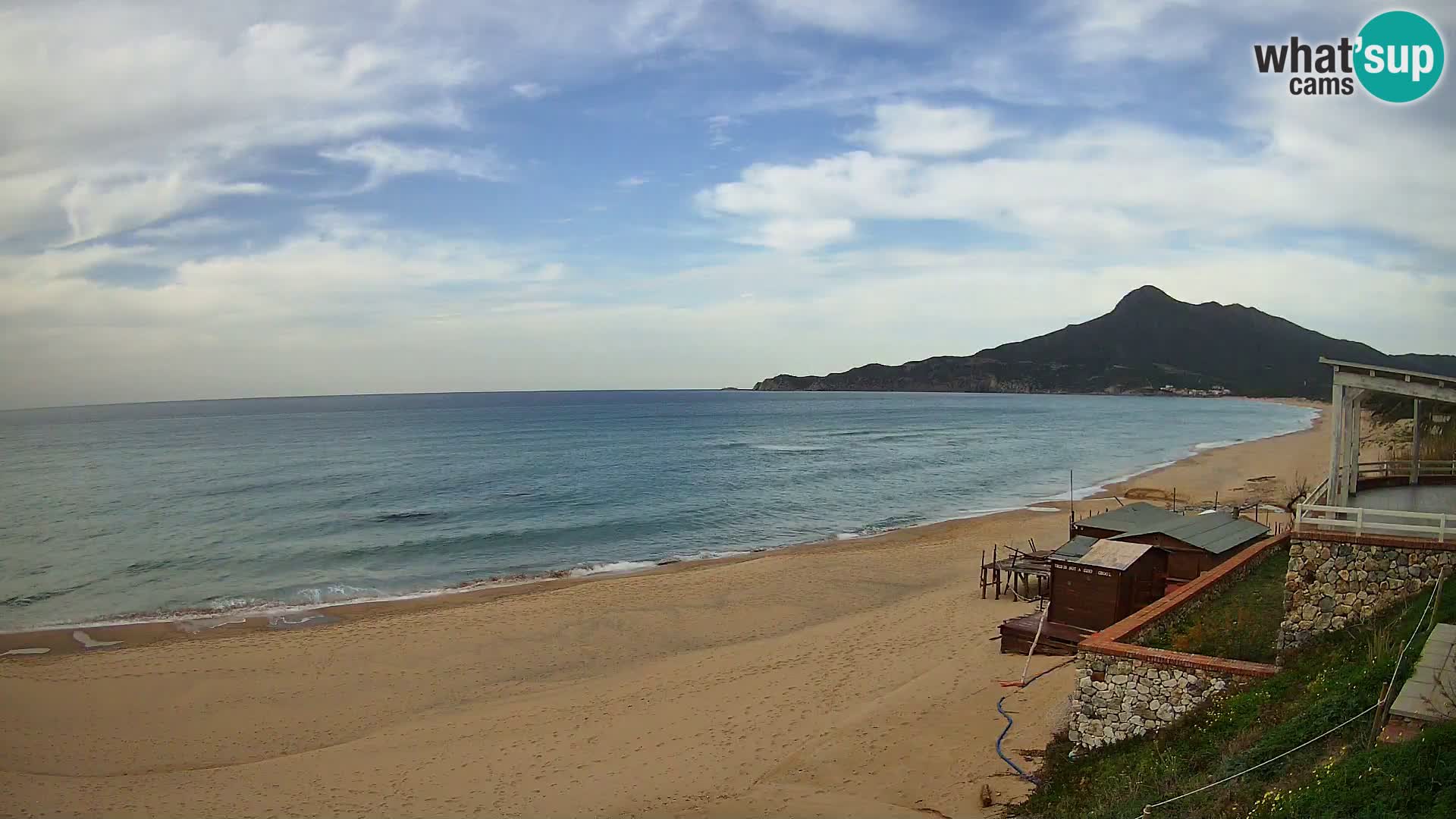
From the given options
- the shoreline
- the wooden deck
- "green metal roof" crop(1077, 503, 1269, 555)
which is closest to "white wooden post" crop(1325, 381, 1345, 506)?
the wooden deck

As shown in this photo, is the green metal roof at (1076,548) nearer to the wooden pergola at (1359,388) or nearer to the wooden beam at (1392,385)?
the wooden pergola at (1359,388)

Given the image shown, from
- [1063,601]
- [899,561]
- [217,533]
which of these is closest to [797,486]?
[899,561]

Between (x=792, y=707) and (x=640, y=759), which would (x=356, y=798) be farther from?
(x=792, y=707)

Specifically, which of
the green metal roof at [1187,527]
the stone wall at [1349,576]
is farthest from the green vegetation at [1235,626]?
the green metal roof at [1187,527]

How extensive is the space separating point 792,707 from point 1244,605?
8.50 m

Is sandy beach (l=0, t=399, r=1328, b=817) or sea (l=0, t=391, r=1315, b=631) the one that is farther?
sea (l=0, t=391, r=1315, b=631)

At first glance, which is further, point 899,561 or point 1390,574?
point 899,561

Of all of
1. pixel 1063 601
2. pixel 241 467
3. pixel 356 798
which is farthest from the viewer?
pixel 241 467

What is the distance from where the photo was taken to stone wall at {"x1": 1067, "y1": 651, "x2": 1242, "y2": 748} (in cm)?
1084

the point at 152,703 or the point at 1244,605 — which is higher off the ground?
the point at 1244,605

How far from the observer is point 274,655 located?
20.3 metres

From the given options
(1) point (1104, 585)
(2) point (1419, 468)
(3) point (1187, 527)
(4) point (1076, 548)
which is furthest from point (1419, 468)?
(1) point (1104, 585)

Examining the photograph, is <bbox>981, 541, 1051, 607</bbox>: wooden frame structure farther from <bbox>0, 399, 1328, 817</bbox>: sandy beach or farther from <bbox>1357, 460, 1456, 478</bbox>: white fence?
<bbox>1357, 460, 1456, 478</bbox>: white fence

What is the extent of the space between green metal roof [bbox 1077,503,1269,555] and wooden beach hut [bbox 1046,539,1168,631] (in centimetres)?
265
